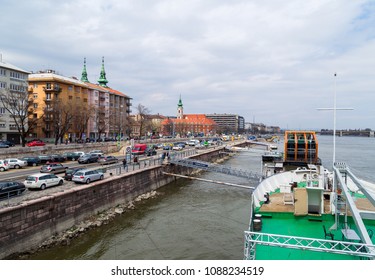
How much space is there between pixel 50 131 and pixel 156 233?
180 ft

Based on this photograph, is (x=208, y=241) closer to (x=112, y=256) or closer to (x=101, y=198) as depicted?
(x=112, y=256)

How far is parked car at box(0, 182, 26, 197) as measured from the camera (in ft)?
57.4

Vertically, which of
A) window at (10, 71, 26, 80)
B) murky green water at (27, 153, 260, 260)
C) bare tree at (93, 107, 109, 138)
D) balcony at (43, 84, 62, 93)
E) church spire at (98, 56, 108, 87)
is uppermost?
church spire at (98, 56, 108, 87)

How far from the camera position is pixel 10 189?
59.3 ft

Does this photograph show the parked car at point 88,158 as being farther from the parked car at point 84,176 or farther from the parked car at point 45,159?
the parked car at point 84,176

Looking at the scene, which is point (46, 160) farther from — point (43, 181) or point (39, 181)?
point (39, 181)

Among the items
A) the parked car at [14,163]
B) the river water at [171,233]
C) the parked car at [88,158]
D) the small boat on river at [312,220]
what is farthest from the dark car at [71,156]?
the small boat on river at [312,220]

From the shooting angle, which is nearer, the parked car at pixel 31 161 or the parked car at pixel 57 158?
the parked car at pixel 31 161

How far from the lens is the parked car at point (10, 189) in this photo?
57.4 feet

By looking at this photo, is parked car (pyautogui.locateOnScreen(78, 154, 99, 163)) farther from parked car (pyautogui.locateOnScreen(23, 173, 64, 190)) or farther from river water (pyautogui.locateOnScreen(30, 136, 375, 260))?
parked car (pyautogui.locateOnScreen(23, 173, 64, 190))

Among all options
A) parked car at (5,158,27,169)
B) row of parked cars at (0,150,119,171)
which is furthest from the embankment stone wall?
parked car at (5,158,27,169)

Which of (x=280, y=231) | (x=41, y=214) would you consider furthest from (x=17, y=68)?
(x=280, y=231)

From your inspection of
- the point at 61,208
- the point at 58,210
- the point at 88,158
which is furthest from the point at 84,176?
→ the point at 88,158

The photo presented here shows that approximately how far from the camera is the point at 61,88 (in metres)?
69.0
